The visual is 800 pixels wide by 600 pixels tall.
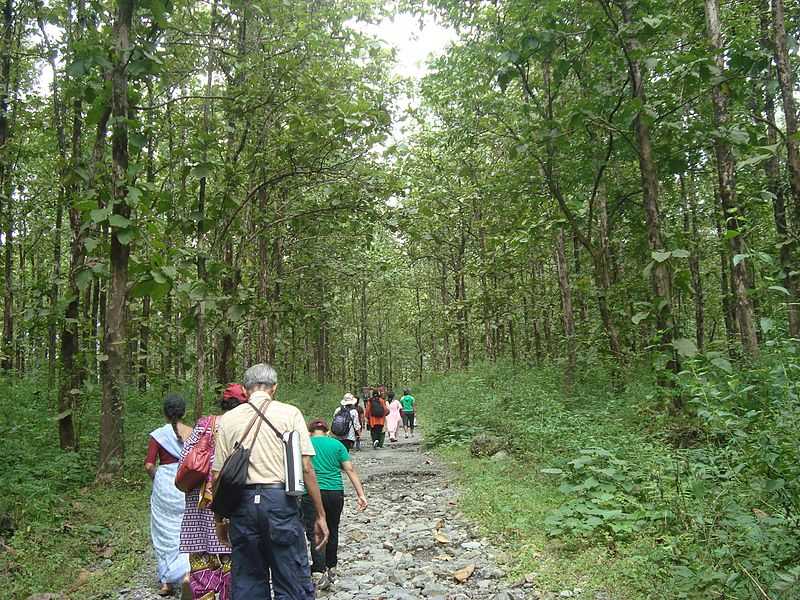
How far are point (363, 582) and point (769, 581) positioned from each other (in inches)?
158

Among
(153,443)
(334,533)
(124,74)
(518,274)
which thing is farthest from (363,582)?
(518,274)

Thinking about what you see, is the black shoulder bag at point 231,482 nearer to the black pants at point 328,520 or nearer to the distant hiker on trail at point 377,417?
the black pants at point 328,520

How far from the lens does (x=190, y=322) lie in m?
10.1

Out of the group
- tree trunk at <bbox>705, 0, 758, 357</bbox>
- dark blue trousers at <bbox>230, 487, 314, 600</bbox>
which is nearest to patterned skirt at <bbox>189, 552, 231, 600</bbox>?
dark blue trousers at <bbox>230, 487, 314, 600</bbox>

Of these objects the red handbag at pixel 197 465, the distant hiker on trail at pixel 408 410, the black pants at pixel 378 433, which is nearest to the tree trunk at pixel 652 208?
the red handbag at pixel 197 465

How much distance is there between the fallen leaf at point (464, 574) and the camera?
6.33m

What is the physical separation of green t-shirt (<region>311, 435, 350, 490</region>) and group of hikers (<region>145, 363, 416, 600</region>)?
2.51 feet

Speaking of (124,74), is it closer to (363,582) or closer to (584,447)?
(363,582)

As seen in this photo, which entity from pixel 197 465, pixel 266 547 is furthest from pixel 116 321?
pixel 266 547

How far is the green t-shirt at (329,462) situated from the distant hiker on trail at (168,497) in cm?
142

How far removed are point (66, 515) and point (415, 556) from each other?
4.72 m

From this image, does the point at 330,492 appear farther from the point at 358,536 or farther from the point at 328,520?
the point at 358,536

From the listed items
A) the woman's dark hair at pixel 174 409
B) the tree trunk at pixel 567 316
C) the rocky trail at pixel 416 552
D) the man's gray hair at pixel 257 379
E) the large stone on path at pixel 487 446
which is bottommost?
the rocky trail at pixel 416 552

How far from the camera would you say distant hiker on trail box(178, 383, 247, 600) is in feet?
16.5
